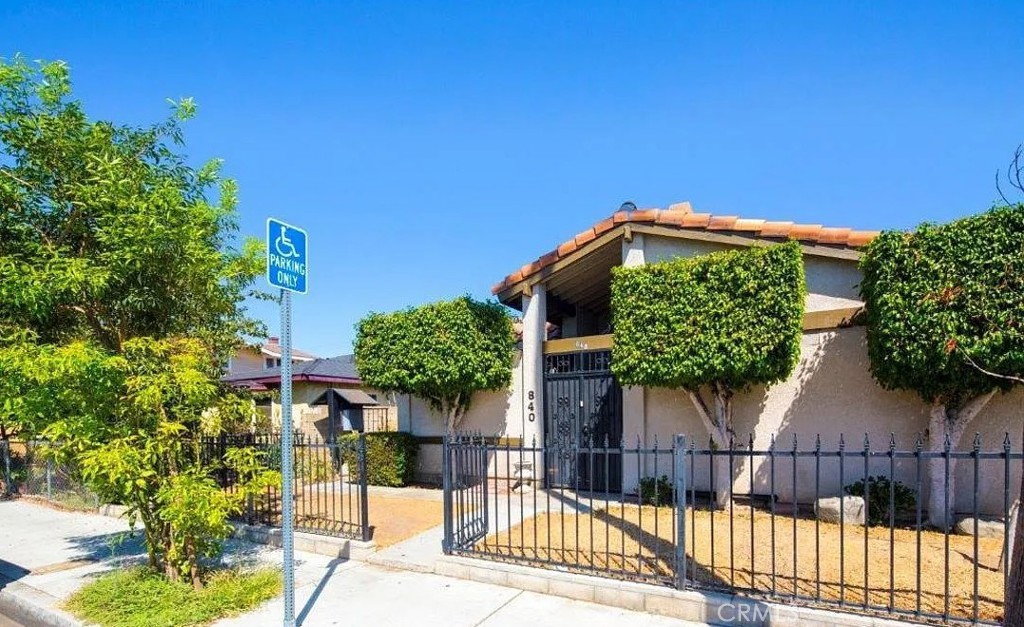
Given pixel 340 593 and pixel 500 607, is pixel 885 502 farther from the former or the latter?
pixel 340 593

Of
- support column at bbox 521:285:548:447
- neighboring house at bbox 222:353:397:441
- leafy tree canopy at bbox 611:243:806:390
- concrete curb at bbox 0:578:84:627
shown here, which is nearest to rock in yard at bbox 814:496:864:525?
leafy tree canopy at bbox 611:243:806:390

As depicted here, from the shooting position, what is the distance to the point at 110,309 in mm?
5641

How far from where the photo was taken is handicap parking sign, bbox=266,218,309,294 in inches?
167

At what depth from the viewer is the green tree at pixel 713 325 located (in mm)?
7641

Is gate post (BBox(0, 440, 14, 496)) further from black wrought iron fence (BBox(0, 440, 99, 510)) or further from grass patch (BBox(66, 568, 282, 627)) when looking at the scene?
grass patch (BBox(66, 568, 282, 627))

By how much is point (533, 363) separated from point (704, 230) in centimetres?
381

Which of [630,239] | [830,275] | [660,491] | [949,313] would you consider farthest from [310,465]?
[949,313]

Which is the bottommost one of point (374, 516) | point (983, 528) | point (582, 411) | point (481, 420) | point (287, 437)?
point (374, 516)

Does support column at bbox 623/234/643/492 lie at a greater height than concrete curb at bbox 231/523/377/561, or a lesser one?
greater

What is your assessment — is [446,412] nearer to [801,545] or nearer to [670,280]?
[670,280]

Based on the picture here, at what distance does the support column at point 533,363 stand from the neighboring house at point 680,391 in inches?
0.8

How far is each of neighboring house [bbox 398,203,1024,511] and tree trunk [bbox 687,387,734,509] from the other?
341mm

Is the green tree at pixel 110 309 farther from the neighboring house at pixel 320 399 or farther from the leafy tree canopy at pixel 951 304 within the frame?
the neighboring house at pixel 320 399

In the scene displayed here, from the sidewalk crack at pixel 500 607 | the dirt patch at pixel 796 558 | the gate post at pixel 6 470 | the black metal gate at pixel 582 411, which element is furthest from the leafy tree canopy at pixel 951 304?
the gate post at pixel 6 470
